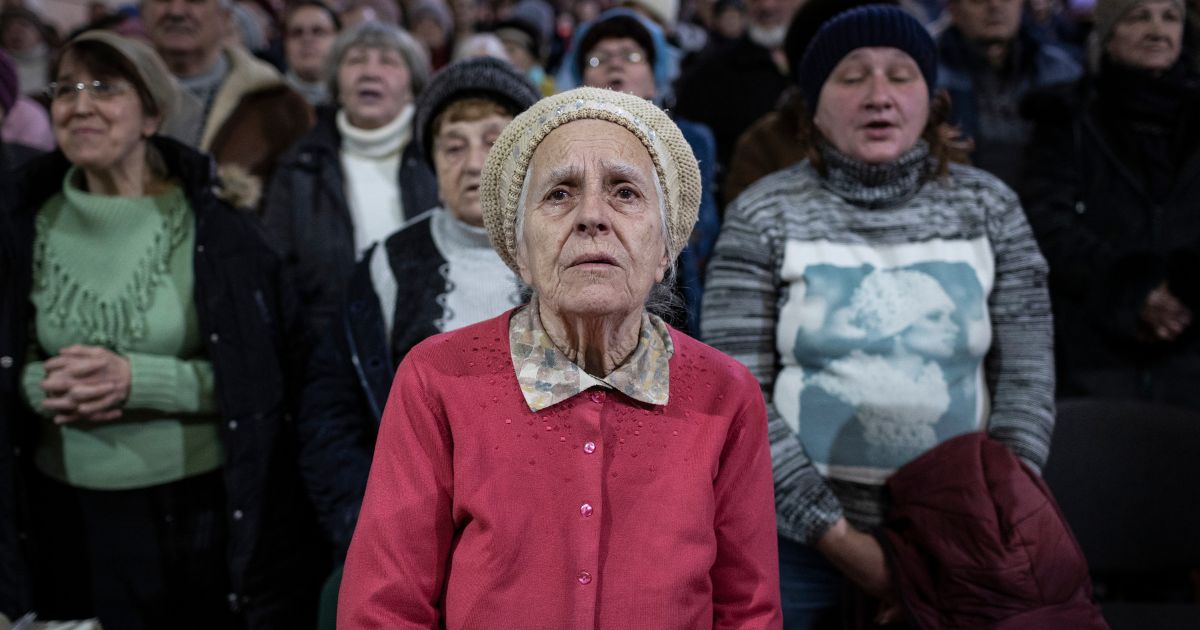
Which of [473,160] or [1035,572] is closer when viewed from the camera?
[1035,572]

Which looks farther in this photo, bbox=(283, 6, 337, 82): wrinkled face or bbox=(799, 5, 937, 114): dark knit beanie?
bbox=(283, 6, 337, 82): wrinkled face

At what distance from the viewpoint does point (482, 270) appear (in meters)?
2.34

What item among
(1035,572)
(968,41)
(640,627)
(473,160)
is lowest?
(1035,572)

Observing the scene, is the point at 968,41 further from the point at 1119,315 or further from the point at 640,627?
the point at 640,627

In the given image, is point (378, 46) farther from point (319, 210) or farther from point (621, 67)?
point (621, 67)

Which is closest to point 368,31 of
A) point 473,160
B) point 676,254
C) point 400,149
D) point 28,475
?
point 400,149

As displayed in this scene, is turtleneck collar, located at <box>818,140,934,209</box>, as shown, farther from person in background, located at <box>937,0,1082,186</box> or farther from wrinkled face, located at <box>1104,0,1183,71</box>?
person in background, located at <box>937,0,1082,186</box>

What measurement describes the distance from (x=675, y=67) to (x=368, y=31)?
3.16 metres

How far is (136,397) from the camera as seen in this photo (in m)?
2.45

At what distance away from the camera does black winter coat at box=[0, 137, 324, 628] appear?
2.48 meters

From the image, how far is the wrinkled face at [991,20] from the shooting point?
3.89 m

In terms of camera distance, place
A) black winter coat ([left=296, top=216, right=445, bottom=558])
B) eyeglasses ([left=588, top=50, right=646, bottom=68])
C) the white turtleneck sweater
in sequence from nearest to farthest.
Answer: black winter coat ([left=296, top=216, right=445, bottom=558]), the white turtleneck sweater, eyeglasses ([left=588, top=50, right=646, bottom=68])

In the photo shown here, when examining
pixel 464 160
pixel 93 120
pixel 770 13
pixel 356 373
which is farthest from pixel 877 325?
pixel 770 13

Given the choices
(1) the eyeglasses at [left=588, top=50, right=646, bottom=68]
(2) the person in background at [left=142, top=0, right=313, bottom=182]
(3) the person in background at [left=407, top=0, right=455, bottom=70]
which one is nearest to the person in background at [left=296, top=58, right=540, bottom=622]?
(1) the eyeglasses at [left=588, top=50, right=646, bottom=68]
